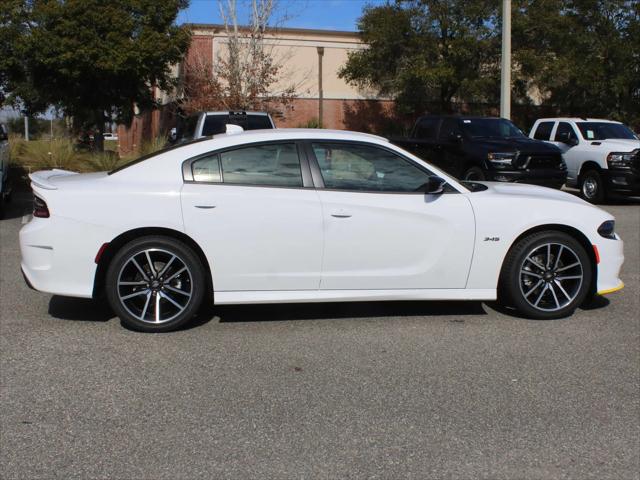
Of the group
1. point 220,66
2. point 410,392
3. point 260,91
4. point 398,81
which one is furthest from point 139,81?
point 410,392

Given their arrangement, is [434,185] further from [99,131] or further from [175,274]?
[99,131]

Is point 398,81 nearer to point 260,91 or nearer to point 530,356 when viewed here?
point 260,91

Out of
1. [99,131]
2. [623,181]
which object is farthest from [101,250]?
[99,131]

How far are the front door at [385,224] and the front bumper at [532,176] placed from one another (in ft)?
26.4

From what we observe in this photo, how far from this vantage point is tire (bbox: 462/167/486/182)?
13.8 meters

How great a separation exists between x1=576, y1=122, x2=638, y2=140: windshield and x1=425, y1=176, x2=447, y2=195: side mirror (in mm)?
11622

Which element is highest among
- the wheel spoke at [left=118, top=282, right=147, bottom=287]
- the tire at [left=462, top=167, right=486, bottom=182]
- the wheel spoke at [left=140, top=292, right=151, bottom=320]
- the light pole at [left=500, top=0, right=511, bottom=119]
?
the light pole at [left=500, top=0, right=511, bottom=119]

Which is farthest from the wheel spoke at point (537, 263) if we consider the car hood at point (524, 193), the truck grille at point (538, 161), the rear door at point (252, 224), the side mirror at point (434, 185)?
the truck grille at point (538, 161)

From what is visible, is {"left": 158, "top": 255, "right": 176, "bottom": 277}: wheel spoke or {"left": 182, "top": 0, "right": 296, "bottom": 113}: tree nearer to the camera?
{"left": 158, "top": 255, "right": 176, "bottom": 277}: wheel spoke

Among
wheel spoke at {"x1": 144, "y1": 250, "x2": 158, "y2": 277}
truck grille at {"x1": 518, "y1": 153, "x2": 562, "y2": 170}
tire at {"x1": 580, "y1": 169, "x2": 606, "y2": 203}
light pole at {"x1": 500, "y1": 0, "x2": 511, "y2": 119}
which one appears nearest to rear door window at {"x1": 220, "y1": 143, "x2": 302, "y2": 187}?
wheel spoke at {"x1": 144, "y1": 250, "x2": 158, "y2": 277}

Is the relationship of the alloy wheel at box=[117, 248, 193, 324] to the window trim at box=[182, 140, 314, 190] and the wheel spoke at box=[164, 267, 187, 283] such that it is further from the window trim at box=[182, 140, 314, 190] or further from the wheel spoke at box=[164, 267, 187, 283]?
the window trim at box=[182, 140, 314, 190]

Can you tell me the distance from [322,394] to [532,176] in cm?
1056

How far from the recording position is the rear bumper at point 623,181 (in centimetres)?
1466

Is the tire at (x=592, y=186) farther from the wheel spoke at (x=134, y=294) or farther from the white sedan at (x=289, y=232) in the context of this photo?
the wheel spoke at (x=134, y=294)
